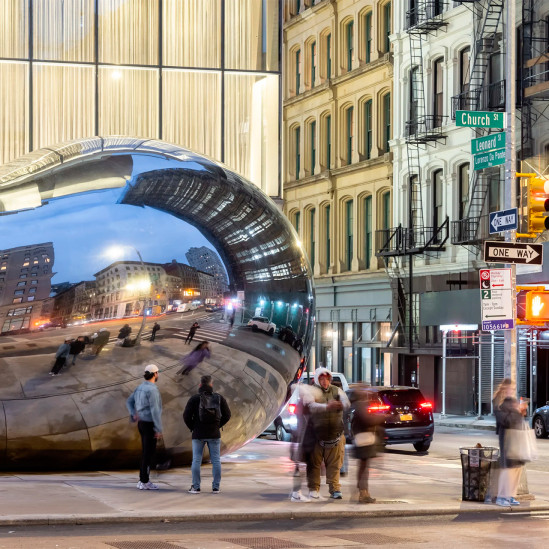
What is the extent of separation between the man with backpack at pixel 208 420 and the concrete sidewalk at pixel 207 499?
0.44 m

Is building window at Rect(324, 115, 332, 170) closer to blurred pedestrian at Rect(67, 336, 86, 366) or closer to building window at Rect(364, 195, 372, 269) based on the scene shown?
building window at Rect(364, 195, 372, 269)

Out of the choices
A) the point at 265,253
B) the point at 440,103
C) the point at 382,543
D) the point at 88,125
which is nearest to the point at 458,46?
the point at 440,103

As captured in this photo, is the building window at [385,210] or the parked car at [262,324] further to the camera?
the building window at [385,210]

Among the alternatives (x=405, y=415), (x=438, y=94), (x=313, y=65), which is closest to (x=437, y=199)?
(x=438, y=94)

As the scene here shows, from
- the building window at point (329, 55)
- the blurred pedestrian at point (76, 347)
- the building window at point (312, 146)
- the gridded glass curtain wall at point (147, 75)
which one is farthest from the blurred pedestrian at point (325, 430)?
the building window at point (312, 146)

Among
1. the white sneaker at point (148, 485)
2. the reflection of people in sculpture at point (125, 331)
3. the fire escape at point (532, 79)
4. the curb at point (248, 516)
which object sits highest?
the fire escape at point (532, 79)

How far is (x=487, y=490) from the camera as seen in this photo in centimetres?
1555

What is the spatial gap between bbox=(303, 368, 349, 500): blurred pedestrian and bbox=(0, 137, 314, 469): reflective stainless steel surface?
1616 mm

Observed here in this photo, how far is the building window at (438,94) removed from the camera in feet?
147

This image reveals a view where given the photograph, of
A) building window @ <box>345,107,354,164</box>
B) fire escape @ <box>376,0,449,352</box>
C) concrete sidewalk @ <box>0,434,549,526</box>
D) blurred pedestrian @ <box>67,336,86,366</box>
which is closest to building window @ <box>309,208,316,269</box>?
building window @ <box>345,107,354,164</box>

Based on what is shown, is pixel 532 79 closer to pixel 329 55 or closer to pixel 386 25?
pixel 386 25

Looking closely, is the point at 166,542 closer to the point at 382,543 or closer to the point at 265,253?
the point at 382,543

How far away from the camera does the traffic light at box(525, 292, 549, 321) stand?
17.8 m

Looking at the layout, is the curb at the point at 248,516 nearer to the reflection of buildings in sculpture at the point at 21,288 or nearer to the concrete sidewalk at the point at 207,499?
the concrete sidewalk at the point at 207,499
